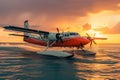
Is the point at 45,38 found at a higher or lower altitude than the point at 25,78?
higher

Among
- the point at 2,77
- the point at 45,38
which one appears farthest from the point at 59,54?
the point at 2,77

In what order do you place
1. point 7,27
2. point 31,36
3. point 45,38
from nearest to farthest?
point 7,27
point 45,38
point 31,36

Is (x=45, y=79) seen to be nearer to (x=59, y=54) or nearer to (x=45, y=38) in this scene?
(x=59, y=54)

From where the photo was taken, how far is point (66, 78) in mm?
20891

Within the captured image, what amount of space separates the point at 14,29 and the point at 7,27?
2.03 metres

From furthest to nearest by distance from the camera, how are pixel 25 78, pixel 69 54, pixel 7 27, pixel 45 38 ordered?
pixel 45 38 < pixel 7 27 < pixel 69 54 < pixel 25 78

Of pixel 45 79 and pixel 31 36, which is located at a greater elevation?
pixel 31 36

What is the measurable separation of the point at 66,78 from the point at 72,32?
22823 millimetres

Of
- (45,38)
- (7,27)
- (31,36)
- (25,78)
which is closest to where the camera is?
(25,78)

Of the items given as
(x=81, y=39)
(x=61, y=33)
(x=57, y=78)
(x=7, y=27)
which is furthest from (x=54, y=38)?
(x=57, y=78)

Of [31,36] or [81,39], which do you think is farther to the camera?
[31,36]

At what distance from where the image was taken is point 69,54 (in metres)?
37.7

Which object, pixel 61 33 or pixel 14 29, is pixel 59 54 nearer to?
pixel 61 33

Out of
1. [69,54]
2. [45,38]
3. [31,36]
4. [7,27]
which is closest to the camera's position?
[69,54]
